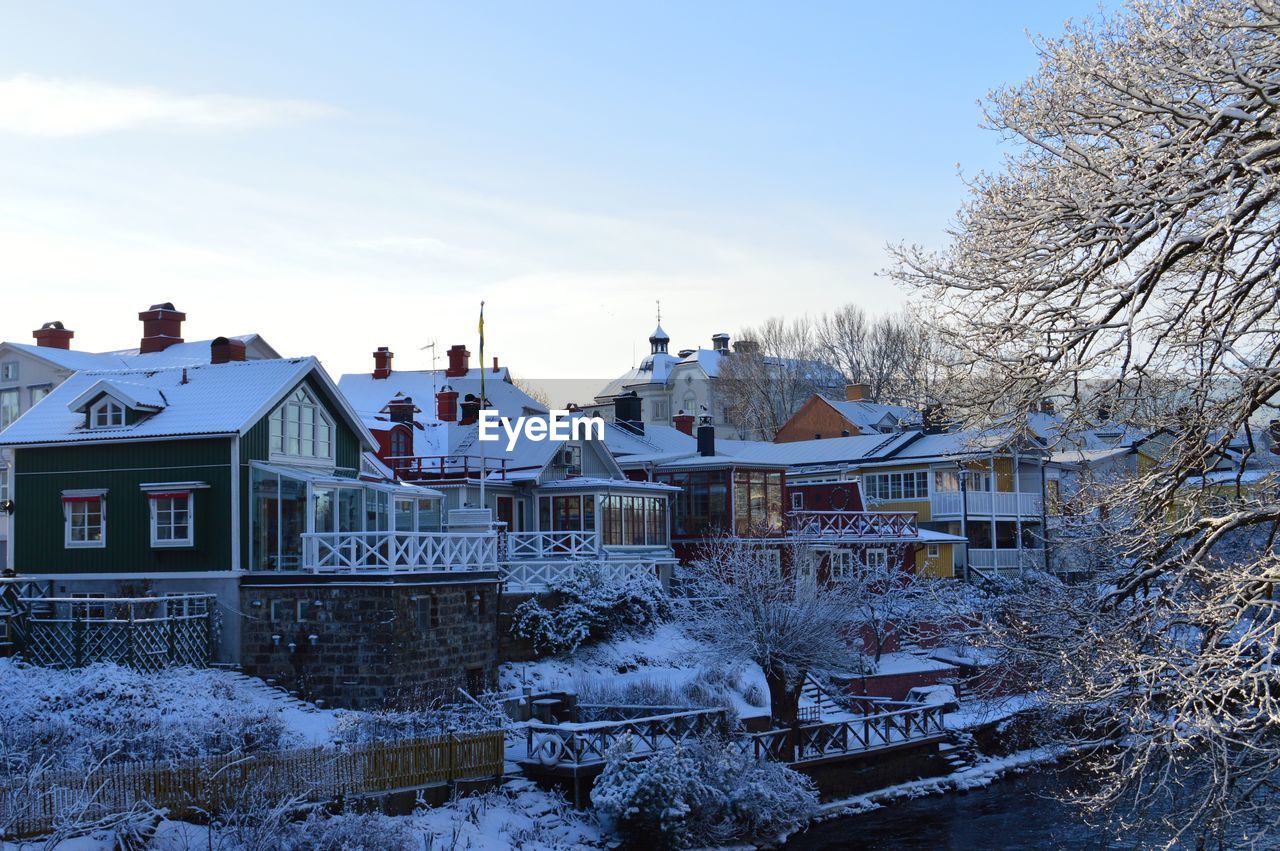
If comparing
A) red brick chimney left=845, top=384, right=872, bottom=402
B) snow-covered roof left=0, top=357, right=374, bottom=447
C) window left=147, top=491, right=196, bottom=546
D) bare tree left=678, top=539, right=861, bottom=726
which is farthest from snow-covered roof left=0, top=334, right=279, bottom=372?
red brick chimney left=845, top=384, right=872, bottom=402

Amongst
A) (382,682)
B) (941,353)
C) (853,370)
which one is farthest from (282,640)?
(853,370)

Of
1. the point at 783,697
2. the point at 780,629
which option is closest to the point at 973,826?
the point at 783,697

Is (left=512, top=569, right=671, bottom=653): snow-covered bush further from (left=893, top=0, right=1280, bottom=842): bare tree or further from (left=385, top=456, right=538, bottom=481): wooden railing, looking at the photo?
(left=893, top=0, right=1280, bottom=842): bare tree

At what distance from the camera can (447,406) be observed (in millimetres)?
47625

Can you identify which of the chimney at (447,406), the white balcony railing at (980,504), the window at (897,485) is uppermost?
the chimney at (447,406)

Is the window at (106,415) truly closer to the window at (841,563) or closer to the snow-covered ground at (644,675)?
the snow-covered ground at (644,675)

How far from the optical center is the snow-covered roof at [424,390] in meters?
53.5

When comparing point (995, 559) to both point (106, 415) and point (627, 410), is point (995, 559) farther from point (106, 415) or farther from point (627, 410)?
point (106, 415)

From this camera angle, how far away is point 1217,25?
9578 millimetres

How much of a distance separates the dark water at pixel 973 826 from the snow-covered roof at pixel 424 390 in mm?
29737

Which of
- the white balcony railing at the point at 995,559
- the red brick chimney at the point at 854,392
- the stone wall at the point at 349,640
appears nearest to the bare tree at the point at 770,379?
the red brick chimney at the point at 854,392

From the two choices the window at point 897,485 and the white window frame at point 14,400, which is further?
the window at point 897,485

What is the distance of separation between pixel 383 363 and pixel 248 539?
30.1m

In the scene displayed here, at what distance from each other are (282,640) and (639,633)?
10519 mm
